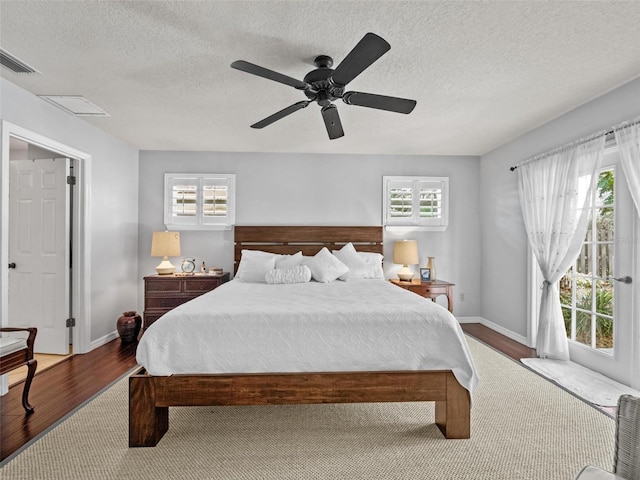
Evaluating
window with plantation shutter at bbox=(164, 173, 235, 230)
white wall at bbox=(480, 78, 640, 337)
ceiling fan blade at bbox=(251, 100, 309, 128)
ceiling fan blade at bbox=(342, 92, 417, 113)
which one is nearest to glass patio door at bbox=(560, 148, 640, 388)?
white wall at bbox=(480, 78, 640, 337)

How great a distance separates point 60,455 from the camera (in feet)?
6.63

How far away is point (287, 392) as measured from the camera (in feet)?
7.05

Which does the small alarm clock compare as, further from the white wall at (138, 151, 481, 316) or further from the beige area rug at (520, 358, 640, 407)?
the beige area rug at (520, 358, 640, 407)

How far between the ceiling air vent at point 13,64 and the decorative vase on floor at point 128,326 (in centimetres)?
278

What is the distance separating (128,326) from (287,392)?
3000 millimetres

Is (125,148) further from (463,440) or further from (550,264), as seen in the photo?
(550,264)

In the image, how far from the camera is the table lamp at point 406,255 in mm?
4784

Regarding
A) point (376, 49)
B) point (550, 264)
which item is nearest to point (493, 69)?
point (376, 49)

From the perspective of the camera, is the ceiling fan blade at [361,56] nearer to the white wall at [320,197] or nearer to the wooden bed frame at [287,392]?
the wooden bed frame at [287,392]

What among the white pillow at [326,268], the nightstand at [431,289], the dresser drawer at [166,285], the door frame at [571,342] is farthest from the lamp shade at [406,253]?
the dresser drawer at [166,285]

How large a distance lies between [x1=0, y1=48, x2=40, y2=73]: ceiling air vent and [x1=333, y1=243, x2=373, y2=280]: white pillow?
3416 millimetres

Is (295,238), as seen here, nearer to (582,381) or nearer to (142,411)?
(142,411)

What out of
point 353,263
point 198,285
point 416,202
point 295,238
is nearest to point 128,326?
point 198,285

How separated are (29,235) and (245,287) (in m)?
2.48
